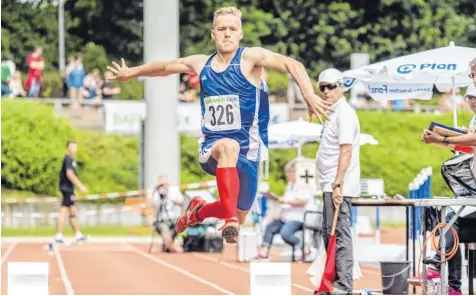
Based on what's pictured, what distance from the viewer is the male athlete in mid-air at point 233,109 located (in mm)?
10547

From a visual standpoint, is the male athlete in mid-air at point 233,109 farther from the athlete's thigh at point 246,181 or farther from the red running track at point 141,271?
the red running track at point 141,271

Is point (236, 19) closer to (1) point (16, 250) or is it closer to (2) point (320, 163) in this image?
(2) point (320, 163)

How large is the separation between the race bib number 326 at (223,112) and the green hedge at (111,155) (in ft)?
83.9

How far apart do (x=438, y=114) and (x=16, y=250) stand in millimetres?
17676

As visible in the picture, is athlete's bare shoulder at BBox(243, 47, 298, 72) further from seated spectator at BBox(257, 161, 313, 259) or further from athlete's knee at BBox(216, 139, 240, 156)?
seated spectator at BBox(257, 161, 313, 259)

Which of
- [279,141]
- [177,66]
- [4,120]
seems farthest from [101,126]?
[177,66]

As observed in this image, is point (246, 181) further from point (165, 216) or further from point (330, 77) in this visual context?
point (165, 216)

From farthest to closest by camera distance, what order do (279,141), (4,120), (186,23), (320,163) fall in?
(186,23), (4,120), (279,141), (320,163)

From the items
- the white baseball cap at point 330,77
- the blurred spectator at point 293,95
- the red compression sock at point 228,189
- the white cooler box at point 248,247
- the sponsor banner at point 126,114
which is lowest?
the white cooler box at point 248,247

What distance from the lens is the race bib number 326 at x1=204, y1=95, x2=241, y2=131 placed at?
10.7 meters

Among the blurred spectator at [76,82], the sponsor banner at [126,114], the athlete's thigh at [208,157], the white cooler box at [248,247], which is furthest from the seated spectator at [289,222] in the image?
the blurred spectator at [76,82]

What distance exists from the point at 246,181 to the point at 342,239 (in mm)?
2796

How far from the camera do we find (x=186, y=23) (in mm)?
49844

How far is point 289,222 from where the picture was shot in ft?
66.9
